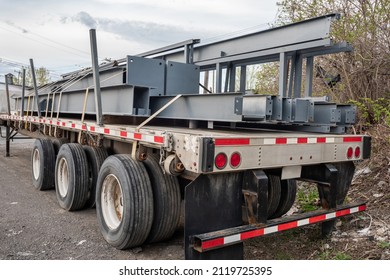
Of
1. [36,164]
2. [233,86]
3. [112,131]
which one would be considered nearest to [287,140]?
[112,131]

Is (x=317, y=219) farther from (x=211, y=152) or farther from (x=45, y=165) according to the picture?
(x=45, y=165)

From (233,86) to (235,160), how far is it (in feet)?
9.46

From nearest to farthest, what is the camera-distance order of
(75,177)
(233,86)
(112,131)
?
(112,131) < (75,177) < (233,86)

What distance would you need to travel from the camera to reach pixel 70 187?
15.5ft

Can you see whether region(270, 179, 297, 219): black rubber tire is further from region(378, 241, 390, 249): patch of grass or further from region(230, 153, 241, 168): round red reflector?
region(230, 153, 241, 168): round red reflector

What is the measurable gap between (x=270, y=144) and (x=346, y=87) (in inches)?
180

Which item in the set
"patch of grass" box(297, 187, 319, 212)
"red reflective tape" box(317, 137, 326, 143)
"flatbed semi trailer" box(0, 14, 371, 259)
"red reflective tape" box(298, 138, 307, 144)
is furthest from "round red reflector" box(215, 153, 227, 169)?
"patch of grass" box(297, 187, 319, 212)

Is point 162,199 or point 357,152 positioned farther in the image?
point 357,152

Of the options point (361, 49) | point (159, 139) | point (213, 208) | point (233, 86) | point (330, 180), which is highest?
point (361, 49)

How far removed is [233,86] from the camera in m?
5.38

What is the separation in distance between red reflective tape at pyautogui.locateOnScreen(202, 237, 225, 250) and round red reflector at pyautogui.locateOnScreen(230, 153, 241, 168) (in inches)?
22.9

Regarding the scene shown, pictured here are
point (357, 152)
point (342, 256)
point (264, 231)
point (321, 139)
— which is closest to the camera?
point (264, 231)

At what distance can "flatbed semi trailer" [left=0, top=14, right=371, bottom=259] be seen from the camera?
109 inches

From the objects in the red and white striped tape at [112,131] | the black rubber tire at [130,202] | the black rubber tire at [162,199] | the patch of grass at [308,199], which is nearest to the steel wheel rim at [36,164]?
the red and white striped tape at [112,131]
